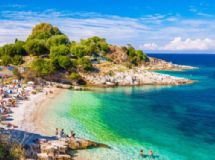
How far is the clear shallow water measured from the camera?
127 ft

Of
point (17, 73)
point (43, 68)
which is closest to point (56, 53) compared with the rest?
point (43, 68)

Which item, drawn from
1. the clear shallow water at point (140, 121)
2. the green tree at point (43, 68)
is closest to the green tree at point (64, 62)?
the green tree at point (43, 68)

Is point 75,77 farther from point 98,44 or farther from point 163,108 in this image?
point 98,44

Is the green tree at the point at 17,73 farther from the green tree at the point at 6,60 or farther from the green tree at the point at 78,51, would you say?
the green tree at the point at 78,51

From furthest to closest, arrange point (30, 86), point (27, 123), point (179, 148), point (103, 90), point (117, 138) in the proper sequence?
point (103, 90) < point (30, 86) < point (27, 123) < point (117, 138) < point (179, 148)

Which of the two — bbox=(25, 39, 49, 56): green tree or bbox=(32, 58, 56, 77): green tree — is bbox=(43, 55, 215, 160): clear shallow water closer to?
bbox=(32, 58, 56, 77): green tree

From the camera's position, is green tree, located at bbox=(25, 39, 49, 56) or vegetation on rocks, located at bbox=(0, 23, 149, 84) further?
green tree, located at bbox=(25, 39, 49, 56)

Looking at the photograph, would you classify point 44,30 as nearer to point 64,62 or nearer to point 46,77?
point 64,62

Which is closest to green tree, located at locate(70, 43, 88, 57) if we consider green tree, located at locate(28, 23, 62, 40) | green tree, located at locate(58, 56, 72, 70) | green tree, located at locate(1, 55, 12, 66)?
green tree, located at locate(58, 56, 72, 70)

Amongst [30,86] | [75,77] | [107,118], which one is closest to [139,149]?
[107,118]

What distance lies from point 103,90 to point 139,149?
155ft

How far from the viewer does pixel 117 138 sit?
138 feet

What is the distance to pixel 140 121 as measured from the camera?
172ft

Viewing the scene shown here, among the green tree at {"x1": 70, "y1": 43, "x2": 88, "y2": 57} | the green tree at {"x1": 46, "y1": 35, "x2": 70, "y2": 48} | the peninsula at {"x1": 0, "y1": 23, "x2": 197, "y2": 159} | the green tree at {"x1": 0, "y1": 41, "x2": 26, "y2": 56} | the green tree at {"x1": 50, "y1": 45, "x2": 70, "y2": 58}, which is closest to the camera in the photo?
the peninsula at {"x1": 0, "y1": 23, "x2": 197, "y2": 159}
